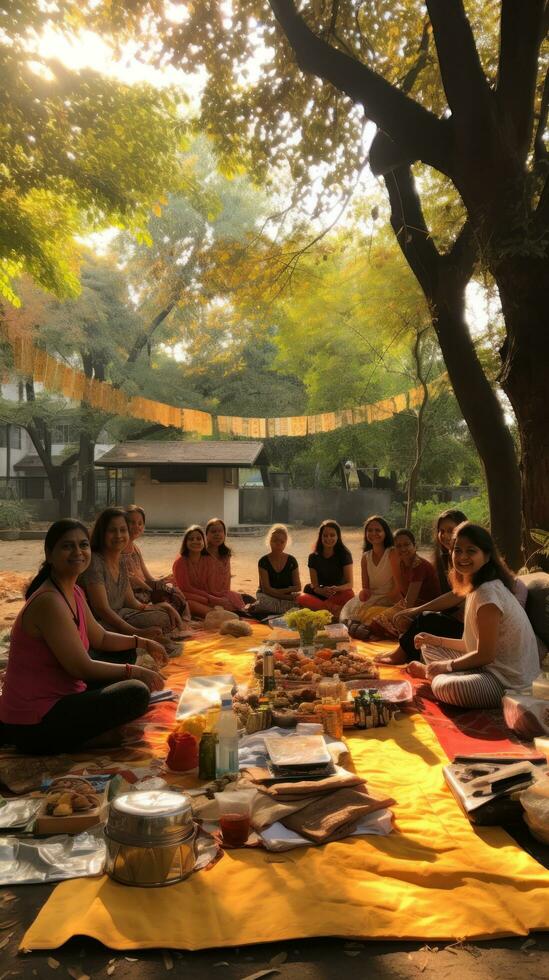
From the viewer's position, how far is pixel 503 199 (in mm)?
5836

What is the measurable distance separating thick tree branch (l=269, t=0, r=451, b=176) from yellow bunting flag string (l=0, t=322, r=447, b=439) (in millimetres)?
6631

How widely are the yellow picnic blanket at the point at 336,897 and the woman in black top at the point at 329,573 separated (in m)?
4.55

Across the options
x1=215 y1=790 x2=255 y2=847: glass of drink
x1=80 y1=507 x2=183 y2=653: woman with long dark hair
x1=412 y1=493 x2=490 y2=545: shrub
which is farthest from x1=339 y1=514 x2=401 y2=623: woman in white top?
x1=412 y1=493 x2=490 y2=545: shrub

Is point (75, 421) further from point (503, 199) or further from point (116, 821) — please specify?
point (116, 821)

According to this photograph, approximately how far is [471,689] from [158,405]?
10.6 metres

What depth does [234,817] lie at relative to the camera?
2.78m

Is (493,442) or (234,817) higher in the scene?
(493,442)

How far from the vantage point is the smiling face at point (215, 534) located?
7.64 m

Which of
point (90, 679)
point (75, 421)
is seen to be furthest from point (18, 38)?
point (75, 421)

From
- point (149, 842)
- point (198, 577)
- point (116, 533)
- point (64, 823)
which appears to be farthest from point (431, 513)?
point (149, 842)

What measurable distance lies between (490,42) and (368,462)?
1578cm

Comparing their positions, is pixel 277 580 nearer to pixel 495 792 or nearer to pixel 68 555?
pixel 68 555

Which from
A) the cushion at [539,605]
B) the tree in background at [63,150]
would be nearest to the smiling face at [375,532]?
the cushion at [539,605]

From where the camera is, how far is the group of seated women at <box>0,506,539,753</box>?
11.9 ft
